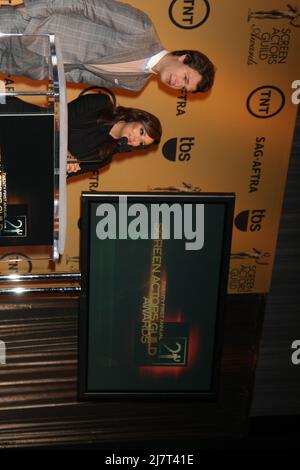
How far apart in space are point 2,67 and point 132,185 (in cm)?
67

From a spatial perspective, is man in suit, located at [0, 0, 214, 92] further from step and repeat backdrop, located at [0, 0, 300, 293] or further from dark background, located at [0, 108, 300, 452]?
dark background, located at [0, 108, 300, 452]

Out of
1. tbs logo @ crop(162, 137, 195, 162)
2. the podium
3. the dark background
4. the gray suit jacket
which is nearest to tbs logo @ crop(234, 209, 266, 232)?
the dark background

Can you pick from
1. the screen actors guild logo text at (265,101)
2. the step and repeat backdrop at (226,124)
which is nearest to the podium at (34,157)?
the step and repeat backdrop at (226,124)

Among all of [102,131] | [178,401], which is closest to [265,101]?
[102,131]

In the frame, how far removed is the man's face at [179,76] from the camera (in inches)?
103

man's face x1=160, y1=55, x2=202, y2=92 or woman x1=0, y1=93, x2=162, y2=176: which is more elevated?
man's face x1=160, y1=55, x2=202, y2=92

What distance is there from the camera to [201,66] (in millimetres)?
2639

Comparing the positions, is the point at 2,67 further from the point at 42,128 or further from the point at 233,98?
the point at 233,98

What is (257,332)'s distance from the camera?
3227mm

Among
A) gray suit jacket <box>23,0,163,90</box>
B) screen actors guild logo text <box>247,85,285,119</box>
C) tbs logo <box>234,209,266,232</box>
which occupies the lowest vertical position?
tbs logo <box>234,209,266,232</box>

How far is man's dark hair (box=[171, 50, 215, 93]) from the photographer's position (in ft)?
8.57

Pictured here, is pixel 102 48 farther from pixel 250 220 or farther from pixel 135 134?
pixel 250 220

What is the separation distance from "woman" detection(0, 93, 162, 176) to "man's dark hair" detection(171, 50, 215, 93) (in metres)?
0.22
